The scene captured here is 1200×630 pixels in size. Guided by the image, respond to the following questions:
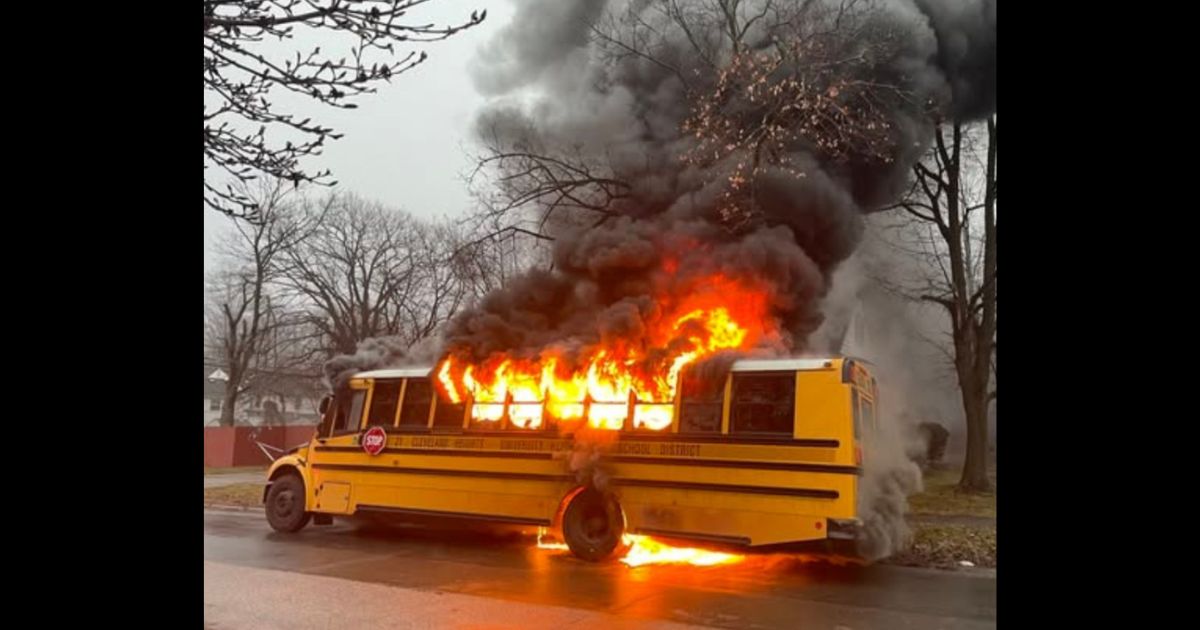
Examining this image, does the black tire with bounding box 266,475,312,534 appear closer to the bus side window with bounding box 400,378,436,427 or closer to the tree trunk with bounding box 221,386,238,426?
the tree trunk with bounding box 221,386,238,426

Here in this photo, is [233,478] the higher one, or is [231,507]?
[233,478]

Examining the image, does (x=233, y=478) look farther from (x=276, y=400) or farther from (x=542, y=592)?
(x=542, y=592)

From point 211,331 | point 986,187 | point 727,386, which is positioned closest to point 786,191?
point 986,187

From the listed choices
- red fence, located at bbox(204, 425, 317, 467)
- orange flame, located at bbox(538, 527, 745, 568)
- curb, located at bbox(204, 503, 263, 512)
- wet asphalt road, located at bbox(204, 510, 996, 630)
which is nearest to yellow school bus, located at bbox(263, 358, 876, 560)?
orange flame, located at bbox(538, 527, 745, 568)

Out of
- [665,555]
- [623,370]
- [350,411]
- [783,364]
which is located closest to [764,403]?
[783,364]

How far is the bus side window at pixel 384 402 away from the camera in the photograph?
9445 mm

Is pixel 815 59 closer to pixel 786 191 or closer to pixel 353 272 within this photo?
pixel 786 191

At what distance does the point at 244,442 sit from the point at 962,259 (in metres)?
9.73

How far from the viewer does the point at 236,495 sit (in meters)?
12.1

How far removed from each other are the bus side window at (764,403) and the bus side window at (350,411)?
14.8ft

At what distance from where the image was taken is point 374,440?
9.51 meters

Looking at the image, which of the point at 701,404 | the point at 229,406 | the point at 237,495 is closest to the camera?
the point at 701,404

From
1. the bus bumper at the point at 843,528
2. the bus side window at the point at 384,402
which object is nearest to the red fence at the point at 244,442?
the bus side window at the point at 384,402

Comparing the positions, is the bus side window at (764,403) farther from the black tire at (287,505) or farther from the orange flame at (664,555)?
the black tire at (287,505)
